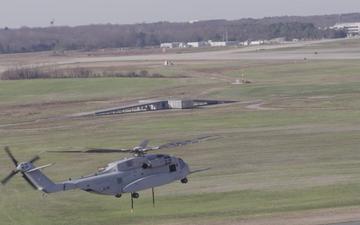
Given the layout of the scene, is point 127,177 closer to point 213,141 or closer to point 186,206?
point 186,206

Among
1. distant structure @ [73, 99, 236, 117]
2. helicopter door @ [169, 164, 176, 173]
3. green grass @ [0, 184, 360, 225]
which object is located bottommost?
distant structure @ [73, 99, 236, 117]

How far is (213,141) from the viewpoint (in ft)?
223

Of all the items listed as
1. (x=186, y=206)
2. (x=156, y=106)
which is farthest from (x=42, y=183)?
(x=156, y=106)

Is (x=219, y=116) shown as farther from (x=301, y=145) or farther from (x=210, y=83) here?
(x=210, y=83)

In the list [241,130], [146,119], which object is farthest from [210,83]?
[241,130]

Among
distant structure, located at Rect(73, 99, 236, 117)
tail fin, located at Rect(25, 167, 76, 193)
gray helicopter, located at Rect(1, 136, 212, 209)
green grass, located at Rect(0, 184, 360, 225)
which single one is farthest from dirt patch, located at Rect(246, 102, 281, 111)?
tail fin, located at Rect(25, 167, 76, 193)

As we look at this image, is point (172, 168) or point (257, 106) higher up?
point (172, 168)

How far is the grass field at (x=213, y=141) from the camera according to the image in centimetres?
4509

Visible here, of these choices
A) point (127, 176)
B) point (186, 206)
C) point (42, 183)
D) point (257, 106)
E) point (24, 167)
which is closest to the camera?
point (24, 167)

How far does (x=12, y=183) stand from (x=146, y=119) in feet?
108

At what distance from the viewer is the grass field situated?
148 ft

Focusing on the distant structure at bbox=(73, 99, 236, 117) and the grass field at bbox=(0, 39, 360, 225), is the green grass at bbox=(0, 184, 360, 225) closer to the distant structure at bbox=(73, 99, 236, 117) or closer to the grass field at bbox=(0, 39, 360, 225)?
the grass field at bbox=(0, 39, 360, 225)

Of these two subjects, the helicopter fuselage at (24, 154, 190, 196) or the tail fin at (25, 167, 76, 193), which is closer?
the tail fin at (25, 167, 76, 193)

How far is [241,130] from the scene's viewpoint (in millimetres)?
74375
